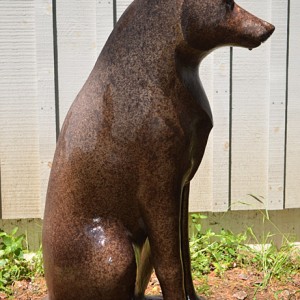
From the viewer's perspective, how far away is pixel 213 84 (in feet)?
11.5

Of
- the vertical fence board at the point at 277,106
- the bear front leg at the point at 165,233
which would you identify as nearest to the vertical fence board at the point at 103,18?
the vertical fence board at the point at 277,106

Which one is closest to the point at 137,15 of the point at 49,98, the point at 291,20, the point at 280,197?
the point at 49,98

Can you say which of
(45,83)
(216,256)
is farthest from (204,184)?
(45,83)

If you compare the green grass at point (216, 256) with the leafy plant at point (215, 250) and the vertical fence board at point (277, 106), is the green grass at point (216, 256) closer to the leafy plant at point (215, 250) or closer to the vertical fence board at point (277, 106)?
the leafy plant at point (215, 250)

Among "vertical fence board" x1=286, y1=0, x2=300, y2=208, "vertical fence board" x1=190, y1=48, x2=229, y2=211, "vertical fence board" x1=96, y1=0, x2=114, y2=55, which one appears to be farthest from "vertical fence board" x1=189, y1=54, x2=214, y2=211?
"vertical fence board" x1=96, y1=0, x2=114, y2=55

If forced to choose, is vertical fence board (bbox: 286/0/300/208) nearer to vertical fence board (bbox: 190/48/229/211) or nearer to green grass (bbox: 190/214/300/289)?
green grass (bbox: 190/214/300/289)

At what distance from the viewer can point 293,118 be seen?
3635 millimetres

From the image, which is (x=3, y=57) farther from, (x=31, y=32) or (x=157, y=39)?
(x=157, y=39)

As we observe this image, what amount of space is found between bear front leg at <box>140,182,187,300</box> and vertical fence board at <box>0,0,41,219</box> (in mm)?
1818

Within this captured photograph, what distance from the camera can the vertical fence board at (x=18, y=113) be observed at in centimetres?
335

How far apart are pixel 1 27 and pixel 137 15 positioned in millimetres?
1804

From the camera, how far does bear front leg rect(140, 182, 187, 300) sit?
1.79m

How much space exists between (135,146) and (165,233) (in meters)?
0.32

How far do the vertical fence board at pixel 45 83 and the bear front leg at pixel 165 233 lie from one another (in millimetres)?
1752
